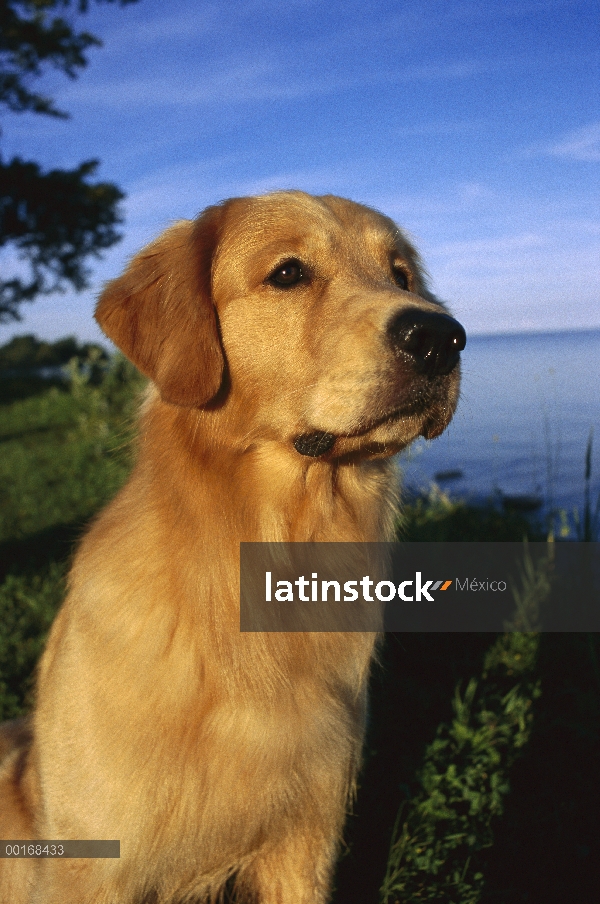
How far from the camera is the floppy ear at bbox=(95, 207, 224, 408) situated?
2.01m

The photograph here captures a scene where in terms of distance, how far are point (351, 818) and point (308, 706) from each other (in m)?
1.16

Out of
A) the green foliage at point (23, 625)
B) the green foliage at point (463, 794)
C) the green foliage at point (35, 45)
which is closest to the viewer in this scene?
the green foliage at point (463, 794)

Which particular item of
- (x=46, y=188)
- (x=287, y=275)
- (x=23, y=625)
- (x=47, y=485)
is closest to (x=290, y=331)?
(x=287, y=275)

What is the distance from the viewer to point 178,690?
1.93 meters

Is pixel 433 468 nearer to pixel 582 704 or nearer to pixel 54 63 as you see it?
pixel 582 704

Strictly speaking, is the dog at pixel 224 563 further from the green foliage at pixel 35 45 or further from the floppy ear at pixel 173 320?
the green foliage at pixel 35 45
